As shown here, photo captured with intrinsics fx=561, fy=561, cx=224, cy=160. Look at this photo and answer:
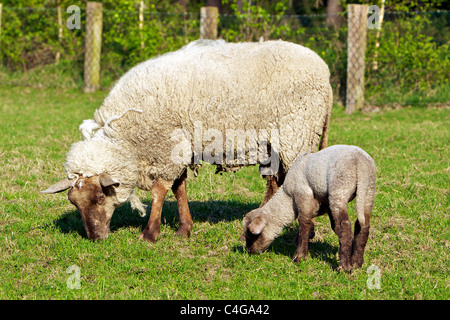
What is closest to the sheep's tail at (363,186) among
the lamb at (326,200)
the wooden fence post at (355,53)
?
the lamb at (326,200)

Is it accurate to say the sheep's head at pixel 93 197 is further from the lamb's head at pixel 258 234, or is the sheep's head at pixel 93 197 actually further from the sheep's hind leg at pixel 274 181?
the sheep's hind leg at pixel 274 181

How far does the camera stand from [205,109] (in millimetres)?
5020

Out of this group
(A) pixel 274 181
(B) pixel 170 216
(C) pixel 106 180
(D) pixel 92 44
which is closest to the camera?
(C) pixel 106 180

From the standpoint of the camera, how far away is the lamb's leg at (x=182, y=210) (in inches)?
212

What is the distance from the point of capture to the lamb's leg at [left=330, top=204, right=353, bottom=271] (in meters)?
4.21

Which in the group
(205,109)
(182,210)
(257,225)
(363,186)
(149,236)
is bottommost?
(149,236)

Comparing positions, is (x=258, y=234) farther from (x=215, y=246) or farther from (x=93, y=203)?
(x=93, y=203)

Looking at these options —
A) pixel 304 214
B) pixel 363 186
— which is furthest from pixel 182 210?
pixel 363 186

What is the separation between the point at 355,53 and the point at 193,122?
21.5 feet

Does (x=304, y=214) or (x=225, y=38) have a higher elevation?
(x=225, y=38)

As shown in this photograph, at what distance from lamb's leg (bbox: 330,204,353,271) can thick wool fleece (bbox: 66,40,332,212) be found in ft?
2.96

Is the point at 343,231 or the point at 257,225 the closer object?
the point at 343,231

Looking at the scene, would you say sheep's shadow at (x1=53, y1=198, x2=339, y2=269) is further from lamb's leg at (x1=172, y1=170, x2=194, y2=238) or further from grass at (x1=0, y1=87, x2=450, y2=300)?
lamb's leg at (x1=172, y1=170, x2=194, y2=238)

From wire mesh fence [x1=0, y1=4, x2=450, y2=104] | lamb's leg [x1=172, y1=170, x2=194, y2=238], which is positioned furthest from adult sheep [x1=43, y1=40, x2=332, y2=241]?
wire mesh fence [x1=0, y1=4, x2=450, y2=104]
